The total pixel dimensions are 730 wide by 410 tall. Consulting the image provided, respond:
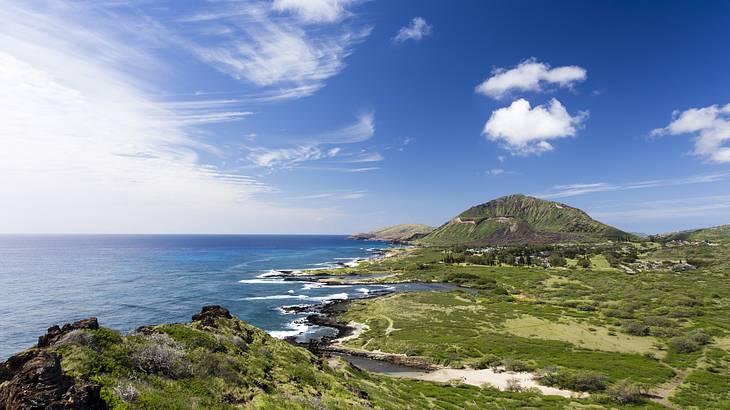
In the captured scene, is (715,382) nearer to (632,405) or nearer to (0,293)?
(632,405)

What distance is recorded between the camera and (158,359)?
19.7m

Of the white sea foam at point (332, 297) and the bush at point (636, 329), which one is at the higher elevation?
the bush at point (636, 329)

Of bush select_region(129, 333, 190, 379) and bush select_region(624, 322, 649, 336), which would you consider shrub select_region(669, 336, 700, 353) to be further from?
bush select_region(129, 333, 190, 379)

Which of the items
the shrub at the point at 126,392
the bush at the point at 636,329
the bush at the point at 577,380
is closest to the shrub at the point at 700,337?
the bush at the point at 636,329

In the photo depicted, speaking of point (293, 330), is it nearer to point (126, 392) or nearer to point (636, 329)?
point (126, 392)

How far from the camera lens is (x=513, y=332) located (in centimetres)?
8062

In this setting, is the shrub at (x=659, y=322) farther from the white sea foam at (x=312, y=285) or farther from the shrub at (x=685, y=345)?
the white sea foam at (x=312, y=285)

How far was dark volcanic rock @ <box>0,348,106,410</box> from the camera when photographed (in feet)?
43.3

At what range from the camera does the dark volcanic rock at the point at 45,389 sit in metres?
13.2

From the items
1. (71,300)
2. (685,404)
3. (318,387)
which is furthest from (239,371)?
(71,300)

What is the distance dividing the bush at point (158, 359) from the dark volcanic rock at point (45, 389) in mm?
4108

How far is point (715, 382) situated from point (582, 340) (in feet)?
78.7

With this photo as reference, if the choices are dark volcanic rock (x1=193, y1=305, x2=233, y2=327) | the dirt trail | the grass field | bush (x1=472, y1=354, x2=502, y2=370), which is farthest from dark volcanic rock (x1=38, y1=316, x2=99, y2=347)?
the grass field

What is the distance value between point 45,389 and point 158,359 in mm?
6335
